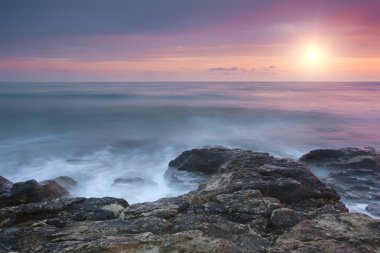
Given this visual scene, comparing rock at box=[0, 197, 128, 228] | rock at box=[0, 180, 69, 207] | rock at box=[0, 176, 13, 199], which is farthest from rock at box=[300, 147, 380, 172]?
rock at box=[0, 176, 13, 199]

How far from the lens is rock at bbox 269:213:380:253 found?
472 cm

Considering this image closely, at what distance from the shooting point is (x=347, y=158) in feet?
45.7

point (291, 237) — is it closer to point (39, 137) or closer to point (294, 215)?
point (294, 215)

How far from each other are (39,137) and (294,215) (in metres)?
26.3

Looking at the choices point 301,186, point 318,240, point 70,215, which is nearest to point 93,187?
point 70,215

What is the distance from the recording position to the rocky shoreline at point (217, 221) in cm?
481

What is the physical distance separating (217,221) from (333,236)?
5.41 feet

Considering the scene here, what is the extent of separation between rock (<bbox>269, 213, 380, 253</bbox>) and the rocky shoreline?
0.5 inches

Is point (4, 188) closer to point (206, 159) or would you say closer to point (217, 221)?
point (206, 159)

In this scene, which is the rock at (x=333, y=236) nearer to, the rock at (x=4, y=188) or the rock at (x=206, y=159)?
the rock at (x=206, y=159)

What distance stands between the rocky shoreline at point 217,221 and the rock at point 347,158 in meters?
5.43

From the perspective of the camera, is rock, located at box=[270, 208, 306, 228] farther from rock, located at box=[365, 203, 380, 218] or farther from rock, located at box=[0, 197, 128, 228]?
rock, located at box=[365, 203, 380, 218]

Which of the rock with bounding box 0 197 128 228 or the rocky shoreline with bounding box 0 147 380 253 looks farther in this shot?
the rock with bounding box 0 197 128 228

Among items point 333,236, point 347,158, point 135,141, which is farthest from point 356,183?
point 135,141
